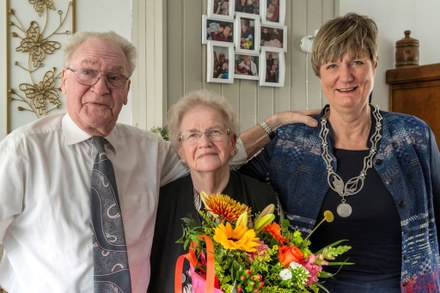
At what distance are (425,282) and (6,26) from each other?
2927 mm

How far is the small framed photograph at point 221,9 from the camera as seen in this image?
11.2 feet

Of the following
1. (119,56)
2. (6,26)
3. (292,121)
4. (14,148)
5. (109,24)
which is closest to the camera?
(14,148)

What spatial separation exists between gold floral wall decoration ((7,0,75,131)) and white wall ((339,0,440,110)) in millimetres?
2405

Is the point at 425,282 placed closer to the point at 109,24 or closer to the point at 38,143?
the point at 38,143

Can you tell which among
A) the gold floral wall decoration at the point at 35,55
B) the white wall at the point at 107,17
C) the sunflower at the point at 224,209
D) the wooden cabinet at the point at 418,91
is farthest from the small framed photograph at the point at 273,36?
the sunflower at the point at 224,209

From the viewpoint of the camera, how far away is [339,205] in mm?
1557

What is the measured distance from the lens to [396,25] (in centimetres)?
460

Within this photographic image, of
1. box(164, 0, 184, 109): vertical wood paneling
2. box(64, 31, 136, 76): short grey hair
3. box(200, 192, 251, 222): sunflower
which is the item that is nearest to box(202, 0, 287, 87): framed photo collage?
box(164, 0, 184, 109): vertical wood paneling

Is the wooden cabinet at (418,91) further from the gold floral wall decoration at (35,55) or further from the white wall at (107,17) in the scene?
the gold floral wall decoration at (35,55)

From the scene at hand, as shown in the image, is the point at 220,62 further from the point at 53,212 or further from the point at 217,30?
the point at 53,212

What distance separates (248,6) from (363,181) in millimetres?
2288

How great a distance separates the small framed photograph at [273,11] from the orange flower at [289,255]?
9.15ft

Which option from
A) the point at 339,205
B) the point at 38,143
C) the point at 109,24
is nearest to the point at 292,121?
the point at 339,205

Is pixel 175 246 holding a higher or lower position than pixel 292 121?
lower
